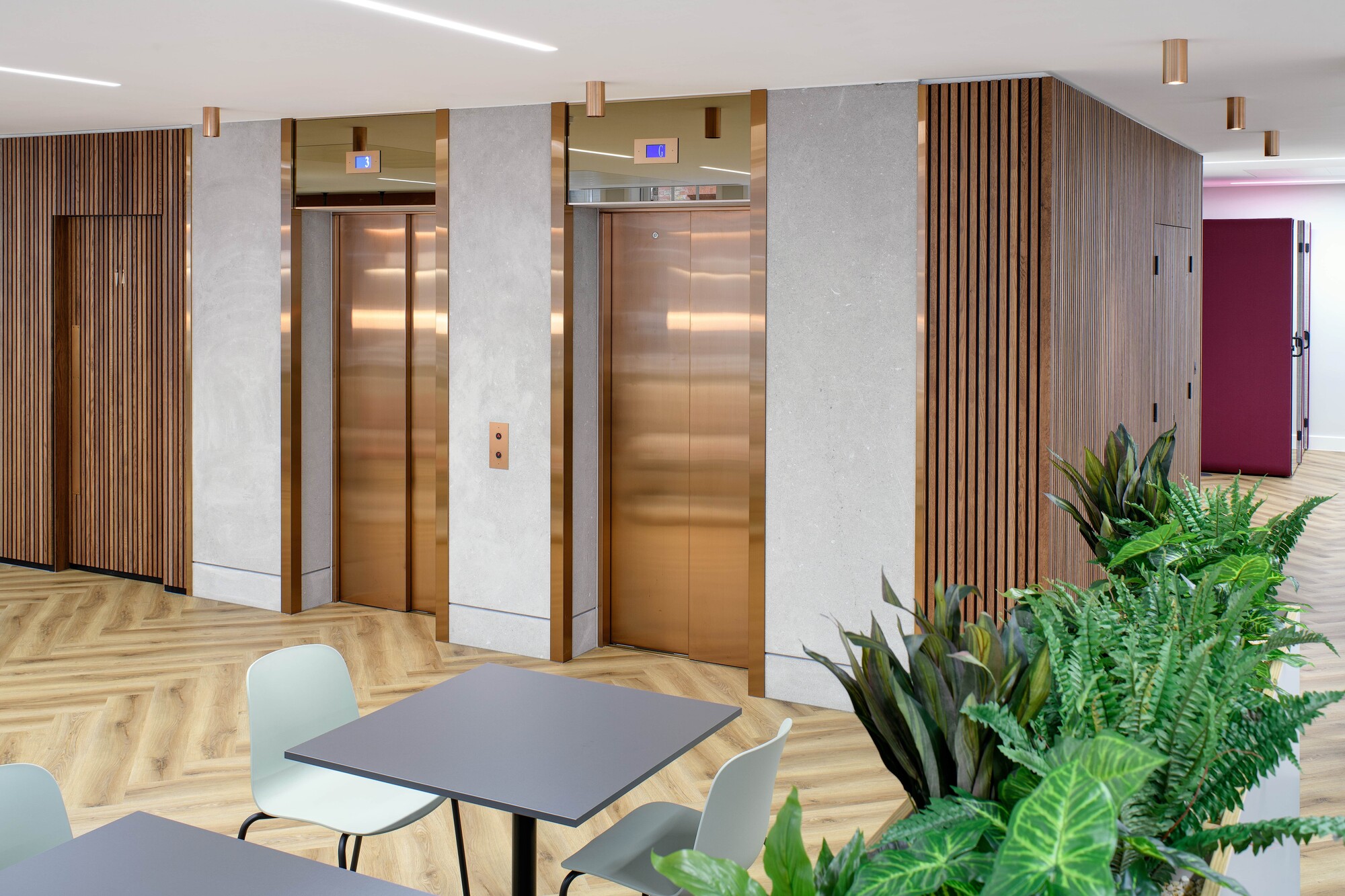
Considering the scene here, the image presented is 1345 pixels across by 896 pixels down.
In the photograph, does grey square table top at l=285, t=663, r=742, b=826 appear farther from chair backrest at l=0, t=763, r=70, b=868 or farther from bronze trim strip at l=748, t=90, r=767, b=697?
bronze trim strip at l=748, t=90, r=767, b=697

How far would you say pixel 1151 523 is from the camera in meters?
2.79

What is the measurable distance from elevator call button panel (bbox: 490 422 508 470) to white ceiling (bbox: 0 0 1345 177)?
5.53 ft

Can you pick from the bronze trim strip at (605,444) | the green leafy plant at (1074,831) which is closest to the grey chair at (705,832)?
the green leafy plant at (1074,831)

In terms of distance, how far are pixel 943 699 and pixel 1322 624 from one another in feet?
19.9

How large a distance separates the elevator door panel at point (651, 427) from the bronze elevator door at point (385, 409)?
49.2 inches

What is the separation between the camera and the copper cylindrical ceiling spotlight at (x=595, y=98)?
16.7 feet

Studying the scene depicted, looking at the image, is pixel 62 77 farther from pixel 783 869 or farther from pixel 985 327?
pixel 783 869

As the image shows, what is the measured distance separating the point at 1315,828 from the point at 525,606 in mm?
5100

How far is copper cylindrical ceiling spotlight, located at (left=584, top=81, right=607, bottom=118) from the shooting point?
510 centimetres

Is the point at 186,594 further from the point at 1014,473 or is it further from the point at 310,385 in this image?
the point at 1014,473

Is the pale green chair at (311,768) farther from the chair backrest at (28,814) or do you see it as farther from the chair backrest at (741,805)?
the chair backrest at (741,805)

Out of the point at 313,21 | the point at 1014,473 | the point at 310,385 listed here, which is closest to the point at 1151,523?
the point at 1014,473

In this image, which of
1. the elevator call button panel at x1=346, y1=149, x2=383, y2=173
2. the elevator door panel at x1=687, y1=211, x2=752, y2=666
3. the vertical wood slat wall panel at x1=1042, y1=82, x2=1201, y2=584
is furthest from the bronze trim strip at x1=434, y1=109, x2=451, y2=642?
the vertical wood slat wall panel at x1=1042, y1=82, x2=1201, y2=584

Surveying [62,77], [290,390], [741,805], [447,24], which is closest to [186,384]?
[290,390]
